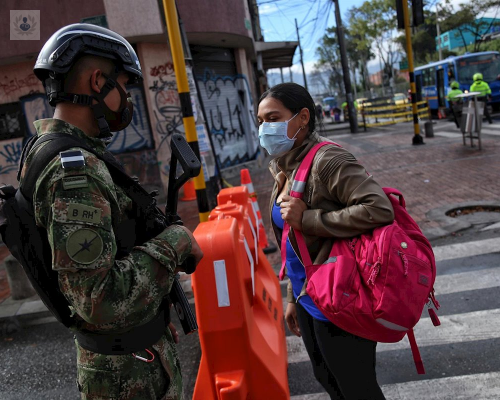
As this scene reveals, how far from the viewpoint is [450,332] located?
11.9 ft

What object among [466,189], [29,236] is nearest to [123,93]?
[29,236]

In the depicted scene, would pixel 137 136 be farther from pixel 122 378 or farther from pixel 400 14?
pixel 122 378

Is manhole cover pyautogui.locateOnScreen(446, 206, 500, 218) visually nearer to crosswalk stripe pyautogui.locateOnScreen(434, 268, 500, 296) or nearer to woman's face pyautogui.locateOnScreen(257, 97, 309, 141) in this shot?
crosswalk stripe pyautogui.locateOnScreen(434, 268, 500, 296)

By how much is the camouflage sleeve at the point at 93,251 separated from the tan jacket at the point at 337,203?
2.41 ft

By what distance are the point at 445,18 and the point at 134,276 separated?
160 feet

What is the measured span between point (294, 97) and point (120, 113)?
0.90 metres

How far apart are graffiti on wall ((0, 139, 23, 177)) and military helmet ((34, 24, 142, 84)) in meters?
10.4

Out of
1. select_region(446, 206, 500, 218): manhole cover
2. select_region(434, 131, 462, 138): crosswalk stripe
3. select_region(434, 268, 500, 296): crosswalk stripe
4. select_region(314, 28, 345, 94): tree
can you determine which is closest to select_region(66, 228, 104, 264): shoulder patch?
select_region(434, 268, 500, 296): crosswalk stripe

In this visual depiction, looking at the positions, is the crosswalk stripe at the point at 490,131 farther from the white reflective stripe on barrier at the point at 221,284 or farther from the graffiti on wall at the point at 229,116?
the white reflective stripe on barrier at the point at 221,284

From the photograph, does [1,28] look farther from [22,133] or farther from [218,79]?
[218,79]

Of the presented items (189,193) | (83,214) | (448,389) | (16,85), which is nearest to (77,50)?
(83,214)

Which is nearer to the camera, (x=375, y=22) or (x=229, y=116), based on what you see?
(x=229, y=116)

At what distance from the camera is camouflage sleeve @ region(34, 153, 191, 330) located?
→ 132cm

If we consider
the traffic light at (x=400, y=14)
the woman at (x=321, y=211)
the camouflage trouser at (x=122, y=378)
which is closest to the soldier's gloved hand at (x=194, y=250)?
the camouflage trouser at (x=122, y=378)
